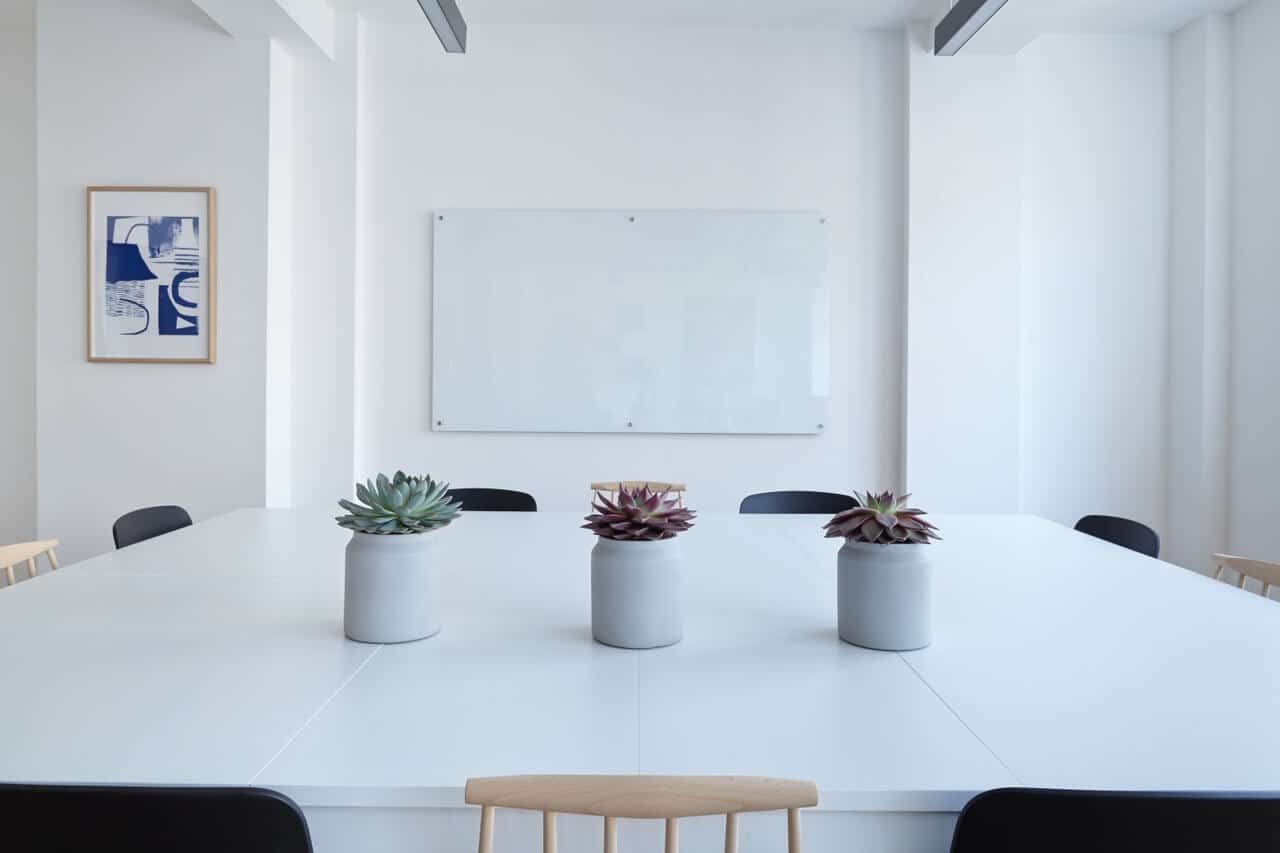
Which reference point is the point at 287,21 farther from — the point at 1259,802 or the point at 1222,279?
the point at 1222,279

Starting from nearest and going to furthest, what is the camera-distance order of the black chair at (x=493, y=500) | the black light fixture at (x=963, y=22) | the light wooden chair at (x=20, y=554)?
the light wooden chair at (x=20, y=554) < the black light fixture at (x=963, y=22) < the black chair at (x=493, y=500)

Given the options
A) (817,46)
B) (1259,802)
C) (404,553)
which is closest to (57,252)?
(404,553)

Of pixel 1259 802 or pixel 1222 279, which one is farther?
pixel 1222 279

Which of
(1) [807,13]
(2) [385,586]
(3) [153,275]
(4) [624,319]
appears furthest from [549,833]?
(1) [807,13]

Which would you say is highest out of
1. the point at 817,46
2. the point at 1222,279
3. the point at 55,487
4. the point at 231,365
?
the point at 817,46

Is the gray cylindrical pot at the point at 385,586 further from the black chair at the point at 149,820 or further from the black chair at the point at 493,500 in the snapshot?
the black chair at the point at 493,500

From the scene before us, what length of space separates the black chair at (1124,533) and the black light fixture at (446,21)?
2.77 meters

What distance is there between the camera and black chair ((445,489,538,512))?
→ 9.21 feet

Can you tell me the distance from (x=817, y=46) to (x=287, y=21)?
259 cm

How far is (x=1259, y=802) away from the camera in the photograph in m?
0.65

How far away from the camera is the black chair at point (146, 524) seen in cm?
214

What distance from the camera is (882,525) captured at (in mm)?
1185

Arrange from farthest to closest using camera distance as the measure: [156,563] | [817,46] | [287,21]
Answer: [817,46] → [287,21] → [156,563]

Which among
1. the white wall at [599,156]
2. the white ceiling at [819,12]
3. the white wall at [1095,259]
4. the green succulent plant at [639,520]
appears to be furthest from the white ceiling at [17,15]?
the white wall at [1095,259]
